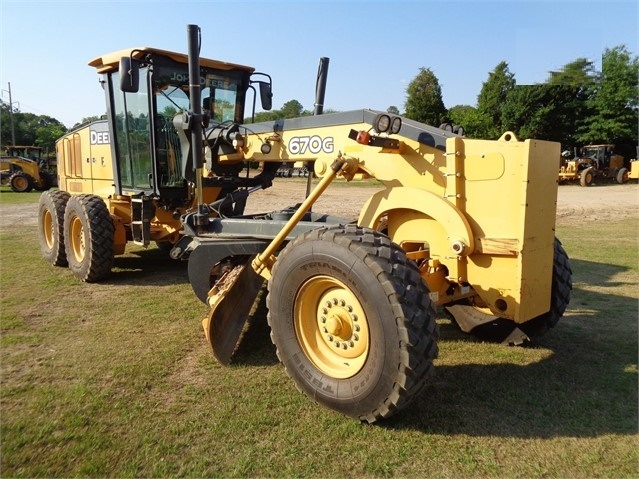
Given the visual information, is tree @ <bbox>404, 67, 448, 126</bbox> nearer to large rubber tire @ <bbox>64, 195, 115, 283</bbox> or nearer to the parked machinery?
the parked machinery

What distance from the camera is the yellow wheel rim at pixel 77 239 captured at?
7254 millimetres

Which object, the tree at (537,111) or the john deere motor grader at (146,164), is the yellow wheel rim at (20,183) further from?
the tree at (537,111)

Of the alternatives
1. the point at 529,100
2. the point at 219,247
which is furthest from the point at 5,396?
the point at 529,100

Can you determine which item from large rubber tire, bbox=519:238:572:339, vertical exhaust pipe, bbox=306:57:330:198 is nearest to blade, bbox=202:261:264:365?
vertical exhaust pipe, bbox=306:57:330:198

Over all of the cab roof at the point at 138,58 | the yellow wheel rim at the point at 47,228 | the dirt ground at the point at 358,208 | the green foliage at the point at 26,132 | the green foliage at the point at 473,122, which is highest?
the green foliage at the point at 26,132

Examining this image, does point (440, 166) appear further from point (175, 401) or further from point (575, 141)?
point (575, 141)

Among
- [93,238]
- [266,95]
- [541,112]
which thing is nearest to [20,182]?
[93,238]

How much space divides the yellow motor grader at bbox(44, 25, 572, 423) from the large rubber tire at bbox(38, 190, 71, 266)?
13.3ft

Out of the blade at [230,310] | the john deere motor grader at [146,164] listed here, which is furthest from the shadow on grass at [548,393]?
the john deere motor grader at [146,164]

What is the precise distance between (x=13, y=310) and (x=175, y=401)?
3159mm

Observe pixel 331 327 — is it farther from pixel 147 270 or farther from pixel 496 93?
pixel 496 93

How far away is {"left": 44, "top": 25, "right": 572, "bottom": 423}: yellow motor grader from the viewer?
9.98 ft

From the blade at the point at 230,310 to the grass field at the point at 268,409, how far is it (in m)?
0.18

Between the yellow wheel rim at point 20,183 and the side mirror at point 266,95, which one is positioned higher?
the side mirror at point 266,95
